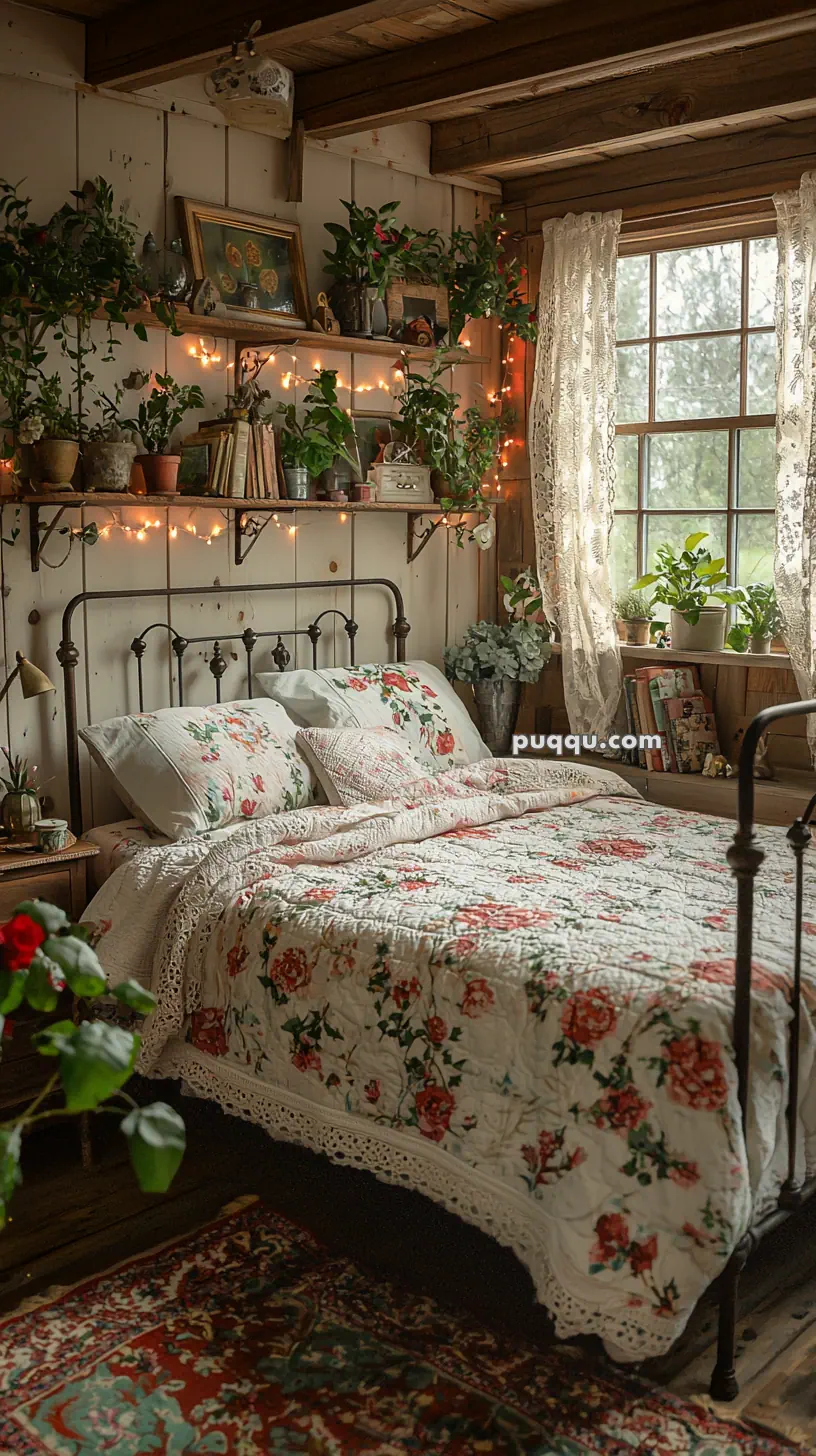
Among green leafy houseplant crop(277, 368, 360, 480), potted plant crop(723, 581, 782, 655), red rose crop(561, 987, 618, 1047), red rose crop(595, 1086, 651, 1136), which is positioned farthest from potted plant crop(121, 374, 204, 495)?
red rose crop(595, 1086, 651, 1136)

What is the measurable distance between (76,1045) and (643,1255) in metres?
1.13

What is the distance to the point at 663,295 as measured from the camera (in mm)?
4289

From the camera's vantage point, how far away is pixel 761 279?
4.05 m

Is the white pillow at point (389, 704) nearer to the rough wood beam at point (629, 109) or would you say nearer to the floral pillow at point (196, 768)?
the floral pillow at point (196, 768)

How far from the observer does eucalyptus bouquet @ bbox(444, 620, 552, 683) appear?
4398 millimetres

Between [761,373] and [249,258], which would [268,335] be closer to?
[249,258]

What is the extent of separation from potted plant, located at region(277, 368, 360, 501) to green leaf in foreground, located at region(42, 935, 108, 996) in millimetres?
2488

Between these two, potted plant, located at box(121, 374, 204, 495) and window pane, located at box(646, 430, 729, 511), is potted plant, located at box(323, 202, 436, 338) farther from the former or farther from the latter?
window pane, located at box(646, 430, 729, 511)

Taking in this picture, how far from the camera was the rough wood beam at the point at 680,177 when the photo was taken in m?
3.82

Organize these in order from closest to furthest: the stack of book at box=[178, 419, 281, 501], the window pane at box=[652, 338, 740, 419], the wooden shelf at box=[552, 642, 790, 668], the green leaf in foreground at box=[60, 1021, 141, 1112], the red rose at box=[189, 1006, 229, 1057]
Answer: the green leaf in foreground at box=[60, 1021, 141, 1112]
the red rose at box=[189, 1006, 229, 1057]
the stack of book at box=[178, 419, 281, 501]
the wooden shelf at box=[552, 642, 790, 668]
the window pane at box=[652, 338, 740, 419]

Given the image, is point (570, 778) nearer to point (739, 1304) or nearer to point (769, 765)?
point (769, 765)

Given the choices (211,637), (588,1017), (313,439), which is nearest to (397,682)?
(211,637)

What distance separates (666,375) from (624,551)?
1.92 feet

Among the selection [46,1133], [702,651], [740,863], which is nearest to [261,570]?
[702,651]
